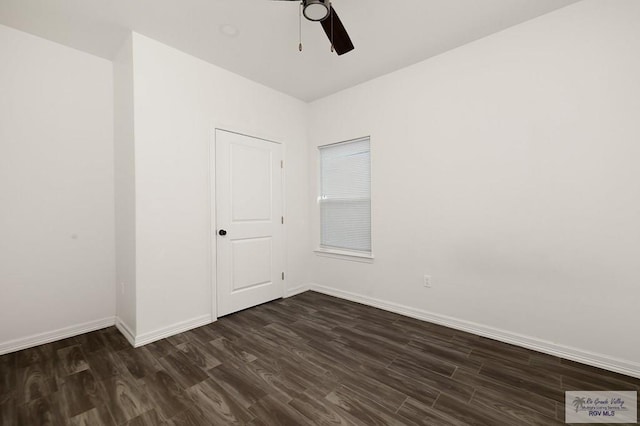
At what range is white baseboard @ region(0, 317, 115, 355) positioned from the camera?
2344mm

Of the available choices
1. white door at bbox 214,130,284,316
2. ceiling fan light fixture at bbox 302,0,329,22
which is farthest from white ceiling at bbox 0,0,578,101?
white door at bbox 214,130,284,316

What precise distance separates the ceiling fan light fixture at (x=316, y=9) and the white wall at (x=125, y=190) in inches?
72.4

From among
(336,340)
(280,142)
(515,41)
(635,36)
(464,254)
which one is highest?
(515,41)

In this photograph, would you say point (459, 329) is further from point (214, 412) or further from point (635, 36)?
point (635, 36)

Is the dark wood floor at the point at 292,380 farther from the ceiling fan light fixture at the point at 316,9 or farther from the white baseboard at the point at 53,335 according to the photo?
the ceiling fan light fixture at the point at 316,9

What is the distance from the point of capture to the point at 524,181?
2.35m

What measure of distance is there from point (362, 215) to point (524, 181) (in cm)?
173

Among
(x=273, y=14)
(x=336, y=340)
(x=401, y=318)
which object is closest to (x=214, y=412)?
(x=336, y=340)

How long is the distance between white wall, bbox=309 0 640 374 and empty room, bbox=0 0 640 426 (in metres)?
0.01

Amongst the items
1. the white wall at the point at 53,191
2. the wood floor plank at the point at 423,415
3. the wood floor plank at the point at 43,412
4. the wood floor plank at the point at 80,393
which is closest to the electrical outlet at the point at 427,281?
the wood floor plank at the point at 423,415

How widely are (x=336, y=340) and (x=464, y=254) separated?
1.50m

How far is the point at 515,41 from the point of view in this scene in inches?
93.8

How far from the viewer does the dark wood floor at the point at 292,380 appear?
1.61 m

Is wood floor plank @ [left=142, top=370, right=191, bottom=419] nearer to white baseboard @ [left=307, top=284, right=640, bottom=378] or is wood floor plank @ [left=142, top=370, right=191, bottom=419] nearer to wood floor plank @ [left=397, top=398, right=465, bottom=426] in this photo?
wood floor plank @ [left=397, top=398, right=465, bottom=426]
